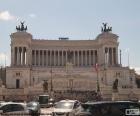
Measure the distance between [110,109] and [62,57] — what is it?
104764mm

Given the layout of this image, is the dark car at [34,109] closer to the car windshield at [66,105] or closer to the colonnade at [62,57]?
the car windshield at [66,105]

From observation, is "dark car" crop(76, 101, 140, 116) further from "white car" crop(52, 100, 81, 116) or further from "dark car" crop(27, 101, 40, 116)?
A: "white car" crop(52, 100, 81, 116)

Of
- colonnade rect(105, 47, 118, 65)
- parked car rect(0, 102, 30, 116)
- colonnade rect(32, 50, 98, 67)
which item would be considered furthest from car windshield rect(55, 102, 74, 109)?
colonnade rect(32, 50, 98, 67)

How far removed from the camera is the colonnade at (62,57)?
389ft

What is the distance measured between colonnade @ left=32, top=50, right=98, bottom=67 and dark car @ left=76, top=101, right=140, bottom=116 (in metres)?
103

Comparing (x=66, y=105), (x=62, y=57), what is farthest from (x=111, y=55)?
(x=66, y=105)

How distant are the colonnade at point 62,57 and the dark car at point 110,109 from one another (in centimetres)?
10254

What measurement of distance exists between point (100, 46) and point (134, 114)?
102 meters

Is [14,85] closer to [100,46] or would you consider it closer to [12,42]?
[12,42]

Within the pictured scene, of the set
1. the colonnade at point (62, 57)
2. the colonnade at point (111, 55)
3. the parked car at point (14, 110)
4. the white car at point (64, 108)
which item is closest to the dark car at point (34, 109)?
the parked car at point (14, 110)

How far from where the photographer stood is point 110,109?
15.3 meters

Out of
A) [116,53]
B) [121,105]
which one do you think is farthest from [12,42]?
[121,105]

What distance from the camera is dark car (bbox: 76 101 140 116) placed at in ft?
49.7

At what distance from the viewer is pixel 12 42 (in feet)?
372
